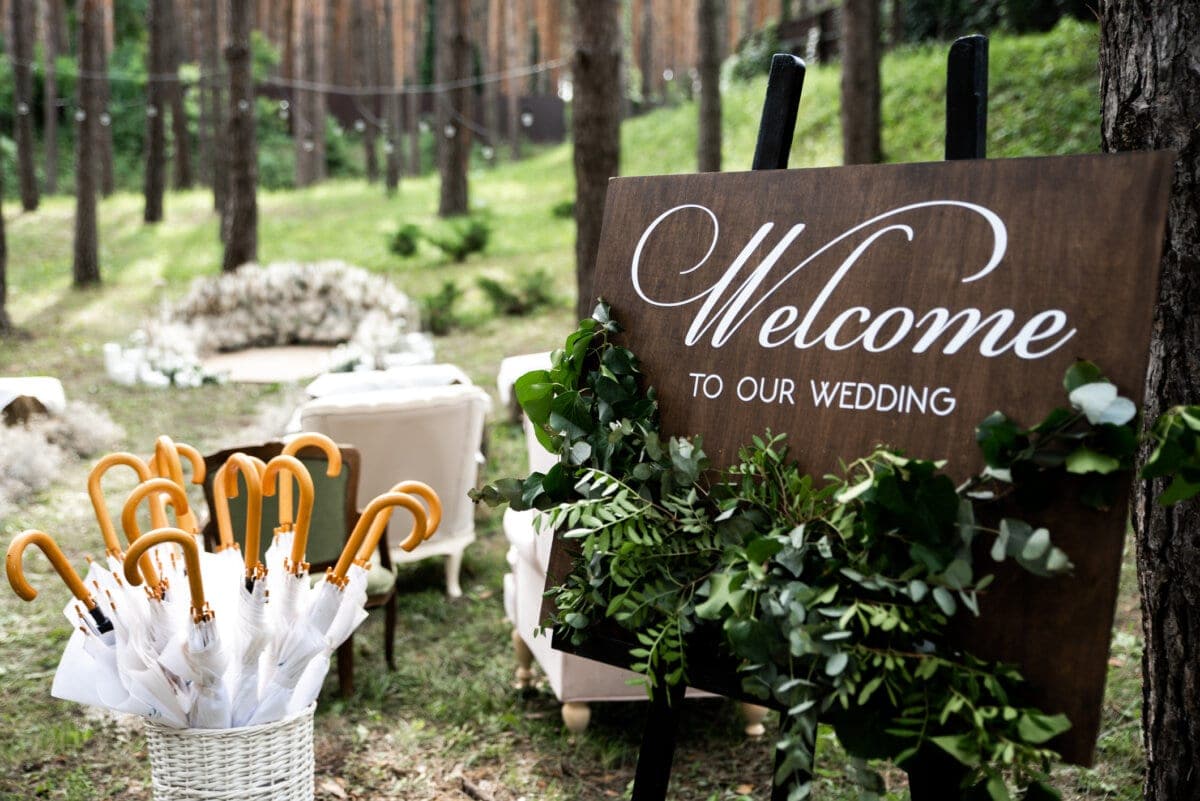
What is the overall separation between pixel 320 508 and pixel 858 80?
23.5 ft

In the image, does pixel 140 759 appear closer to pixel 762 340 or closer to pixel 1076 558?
pixel 762 340

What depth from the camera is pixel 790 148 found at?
72.1 inches

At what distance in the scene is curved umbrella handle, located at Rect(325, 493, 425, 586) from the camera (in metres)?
2.29

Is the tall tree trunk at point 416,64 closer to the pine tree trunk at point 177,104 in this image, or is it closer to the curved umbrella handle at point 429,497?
the pine tree trunk at point 177,104

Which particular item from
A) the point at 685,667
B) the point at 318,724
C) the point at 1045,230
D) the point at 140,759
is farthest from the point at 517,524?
the point at 1045,230

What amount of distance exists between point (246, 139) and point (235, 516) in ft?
30.3

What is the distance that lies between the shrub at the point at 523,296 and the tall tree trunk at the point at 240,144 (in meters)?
3.14

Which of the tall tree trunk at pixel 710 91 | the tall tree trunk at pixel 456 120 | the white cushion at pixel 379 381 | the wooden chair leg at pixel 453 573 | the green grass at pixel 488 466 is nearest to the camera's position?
the green grass at pixel 488 466

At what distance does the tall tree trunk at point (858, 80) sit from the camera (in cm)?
916

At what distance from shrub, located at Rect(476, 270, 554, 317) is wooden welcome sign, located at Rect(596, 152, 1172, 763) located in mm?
9009

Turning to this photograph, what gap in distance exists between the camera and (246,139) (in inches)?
465

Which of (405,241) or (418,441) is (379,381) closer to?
(418,441)

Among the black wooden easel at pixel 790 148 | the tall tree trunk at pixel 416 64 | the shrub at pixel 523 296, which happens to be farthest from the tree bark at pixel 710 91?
the tall tree trunk at pixel 416 64

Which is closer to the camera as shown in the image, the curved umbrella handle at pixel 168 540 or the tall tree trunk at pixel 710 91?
the curved umbrella handle at pixel 168 540
